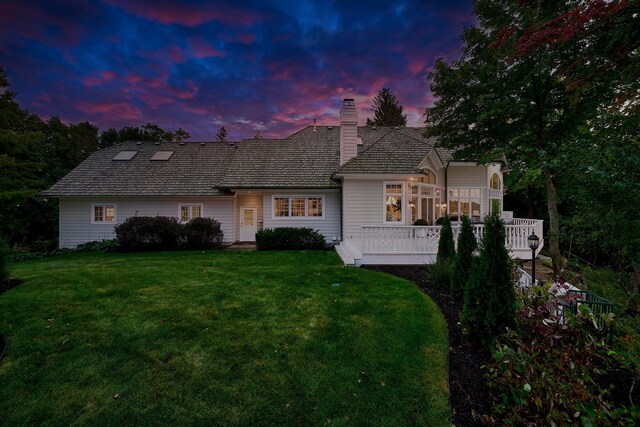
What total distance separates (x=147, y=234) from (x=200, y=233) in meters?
2.44

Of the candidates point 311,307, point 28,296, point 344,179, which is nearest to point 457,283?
point 311,307

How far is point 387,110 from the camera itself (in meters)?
37.3

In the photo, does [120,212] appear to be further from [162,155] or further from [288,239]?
[288,239]

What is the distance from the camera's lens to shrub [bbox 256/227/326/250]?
1243 centimetres

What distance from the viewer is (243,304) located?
5.24 metres

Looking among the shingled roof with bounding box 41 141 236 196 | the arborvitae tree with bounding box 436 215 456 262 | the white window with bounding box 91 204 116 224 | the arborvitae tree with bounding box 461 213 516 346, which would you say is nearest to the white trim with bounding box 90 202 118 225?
the white window with bounding box 91 204 116 224

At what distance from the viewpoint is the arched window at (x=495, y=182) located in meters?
15.3

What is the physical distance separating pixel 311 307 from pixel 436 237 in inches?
226

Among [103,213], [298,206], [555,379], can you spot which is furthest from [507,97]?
[103,213]

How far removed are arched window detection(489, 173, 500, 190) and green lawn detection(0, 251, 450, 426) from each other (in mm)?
12706

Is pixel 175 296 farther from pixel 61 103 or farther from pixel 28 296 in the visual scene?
pixel 61 103

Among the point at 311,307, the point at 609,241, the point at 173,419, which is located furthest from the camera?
the point at 311,307

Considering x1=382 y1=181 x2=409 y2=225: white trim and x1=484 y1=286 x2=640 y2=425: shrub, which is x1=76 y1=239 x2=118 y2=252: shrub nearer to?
x1=382 y1=181 x2=409 y2=225: white trim

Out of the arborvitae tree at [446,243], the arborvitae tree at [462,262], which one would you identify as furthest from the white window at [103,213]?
the arborvitae tree at [462,262]
